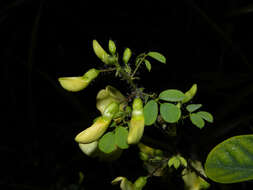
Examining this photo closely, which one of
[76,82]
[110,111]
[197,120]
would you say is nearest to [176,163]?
[197,120]

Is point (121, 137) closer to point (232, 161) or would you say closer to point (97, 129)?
point (97, 129)

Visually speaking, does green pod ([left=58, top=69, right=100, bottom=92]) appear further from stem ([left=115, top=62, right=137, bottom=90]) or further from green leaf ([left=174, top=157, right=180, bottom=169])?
green leaf ([left=174, top=157, right=180, bottom=169])

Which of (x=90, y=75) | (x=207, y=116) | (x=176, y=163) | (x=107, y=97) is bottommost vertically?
(x=176, y=163)

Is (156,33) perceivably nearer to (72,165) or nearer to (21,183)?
(72,165)

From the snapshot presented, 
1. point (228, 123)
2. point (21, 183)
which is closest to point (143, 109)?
point (228, 123)

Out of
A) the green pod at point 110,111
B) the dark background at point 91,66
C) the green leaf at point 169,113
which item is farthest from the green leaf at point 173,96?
the dark background at point 91,66

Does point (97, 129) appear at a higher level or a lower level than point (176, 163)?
higher

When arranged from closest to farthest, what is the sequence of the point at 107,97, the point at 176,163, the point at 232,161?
1. the point at 232,161
2. the point at 176,163
3. the point at 107,97

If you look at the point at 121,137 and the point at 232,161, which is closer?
the point at 232,161
